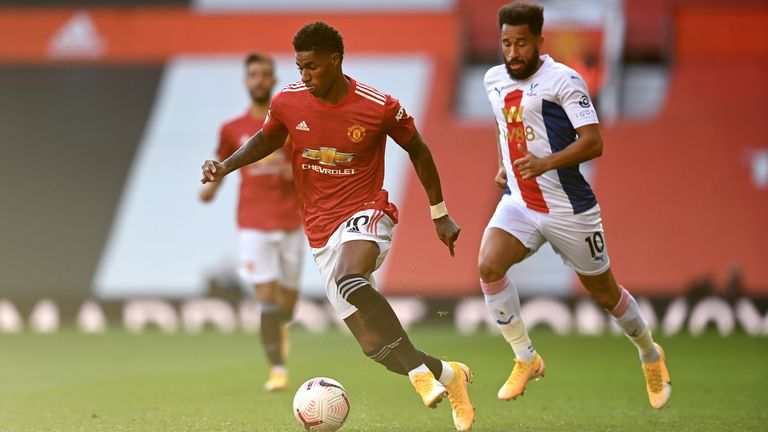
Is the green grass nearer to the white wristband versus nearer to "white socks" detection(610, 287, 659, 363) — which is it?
"white socks" detection(610, 287, 659, 363)

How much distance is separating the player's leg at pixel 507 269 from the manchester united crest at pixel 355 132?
1.10m

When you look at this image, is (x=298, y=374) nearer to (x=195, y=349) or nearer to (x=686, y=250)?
(x=195, y=349)

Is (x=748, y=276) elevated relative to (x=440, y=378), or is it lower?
lower

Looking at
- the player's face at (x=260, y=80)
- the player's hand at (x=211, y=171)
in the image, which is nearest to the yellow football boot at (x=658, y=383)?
the player's hand at (x=211, y=171)

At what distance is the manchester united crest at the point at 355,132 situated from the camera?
7.10 meters

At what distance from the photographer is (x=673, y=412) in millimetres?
8055

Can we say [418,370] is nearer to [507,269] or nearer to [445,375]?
[445,375]

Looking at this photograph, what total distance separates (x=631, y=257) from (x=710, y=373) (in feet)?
22.1

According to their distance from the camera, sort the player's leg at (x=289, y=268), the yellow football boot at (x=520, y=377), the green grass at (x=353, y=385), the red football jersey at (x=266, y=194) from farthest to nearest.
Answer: the player's leg at (x=289, y=268), the red football jersey at (x=266, y=194), the yellow football boot at (x=520, y=377), the green grass at (x=353, y=385)

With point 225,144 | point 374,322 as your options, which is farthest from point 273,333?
point 374,322

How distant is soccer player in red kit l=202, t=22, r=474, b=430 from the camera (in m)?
6.91

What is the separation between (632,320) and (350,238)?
198cm

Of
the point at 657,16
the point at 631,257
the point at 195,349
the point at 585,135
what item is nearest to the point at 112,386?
the point at 195,349

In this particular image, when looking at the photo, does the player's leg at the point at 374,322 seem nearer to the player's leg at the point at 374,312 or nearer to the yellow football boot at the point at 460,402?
the player's leg at the point at 374,312
